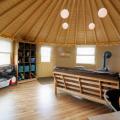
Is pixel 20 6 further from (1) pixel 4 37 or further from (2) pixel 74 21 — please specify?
(2) pixel 74 21

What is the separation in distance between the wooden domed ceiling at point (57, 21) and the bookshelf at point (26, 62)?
0.39 meters

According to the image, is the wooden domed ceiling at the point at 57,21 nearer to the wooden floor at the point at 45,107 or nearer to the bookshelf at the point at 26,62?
the bookshelf at the point at 26,62

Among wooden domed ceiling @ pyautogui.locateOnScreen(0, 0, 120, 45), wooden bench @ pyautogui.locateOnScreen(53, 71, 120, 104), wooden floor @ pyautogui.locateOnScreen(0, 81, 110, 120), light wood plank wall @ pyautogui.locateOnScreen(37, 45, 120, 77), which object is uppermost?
wooden domed ceiling @ pyautogui.locateOnScreen(0, 0, 120, 45)

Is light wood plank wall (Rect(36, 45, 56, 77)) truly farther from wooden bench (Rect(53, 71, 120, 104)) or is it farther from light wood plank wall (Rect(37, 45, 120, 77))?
wooden bench (Rect(53, 71, 120, 104))

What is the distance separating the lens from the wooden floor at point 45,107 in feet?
11.7

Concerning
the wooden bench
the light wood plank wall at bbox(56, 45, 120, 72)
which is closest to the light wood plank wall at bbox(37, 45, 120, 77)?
the light wood plank wall at bbox(56, 45, 120, 72)

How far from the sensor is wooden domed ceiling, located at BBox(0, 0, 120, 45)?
5.31 metres

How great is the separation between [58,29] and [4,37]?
250cm

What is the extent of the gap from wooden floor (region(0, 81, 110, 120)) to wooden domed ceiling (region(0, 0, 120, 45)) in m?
2.70

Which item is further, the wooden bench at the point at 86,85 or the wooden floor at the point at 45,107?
the wooden bench at the point at 86,85

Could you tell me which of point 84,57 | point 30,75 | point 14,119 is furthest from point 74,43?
point 14,119

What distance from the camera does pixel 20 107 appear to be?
4098 mm

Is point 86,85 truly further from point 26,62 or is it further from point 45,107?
point 26,62

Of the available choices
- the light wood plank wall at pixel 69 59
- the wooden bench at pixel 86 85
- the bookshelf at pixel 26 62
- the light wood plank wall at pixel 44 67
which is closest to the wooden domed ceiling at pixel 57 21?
the bookshelf at pixel 26 62
